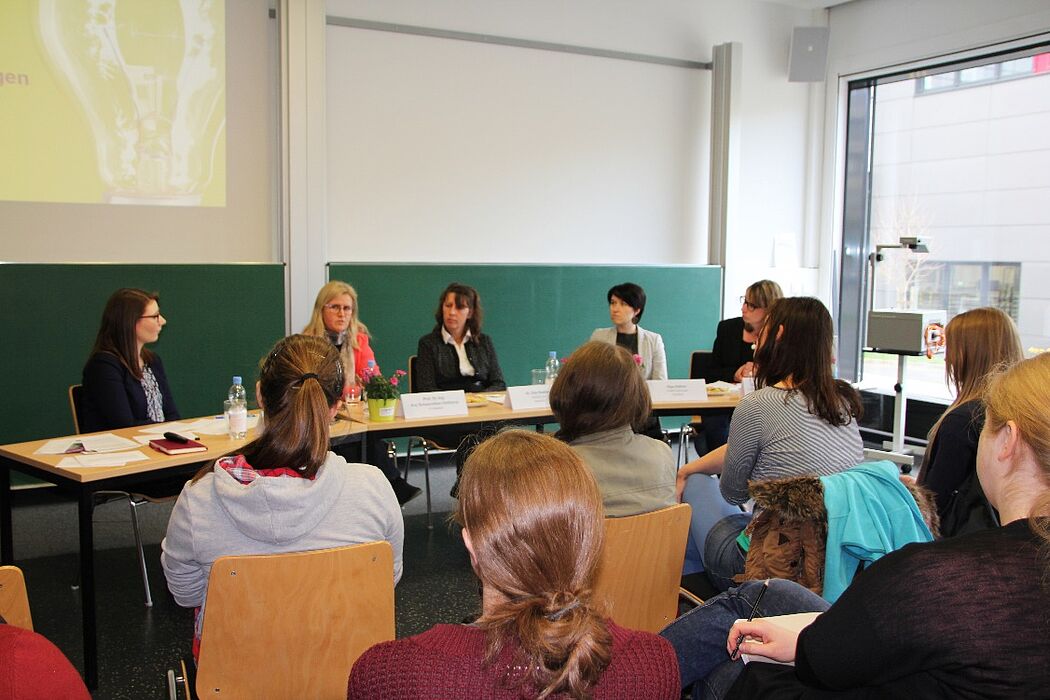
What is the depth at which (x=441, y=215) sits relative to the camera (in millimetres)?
6293

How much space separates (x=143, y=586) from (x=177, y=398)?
1779 millimetres

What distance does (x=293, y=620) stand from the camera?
198 cm

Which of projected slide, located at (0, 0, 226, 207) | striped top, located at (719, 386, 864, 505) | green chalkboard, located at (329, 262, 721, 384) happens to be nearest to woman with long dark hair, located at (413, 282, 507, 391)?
green chalkboard, located at (329, 262, 721, 384)

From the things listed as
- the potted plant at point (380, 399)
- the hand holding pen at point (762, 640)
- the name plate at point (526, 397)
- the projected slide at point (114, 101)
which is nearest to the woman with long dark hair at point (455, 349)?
the name plate at point (526, 397)

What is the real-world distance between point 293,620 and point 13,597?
21.7 inches

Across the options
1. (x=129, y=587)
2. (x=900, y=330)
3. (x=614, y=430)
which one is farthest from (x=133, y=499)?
(x=900, y=330)

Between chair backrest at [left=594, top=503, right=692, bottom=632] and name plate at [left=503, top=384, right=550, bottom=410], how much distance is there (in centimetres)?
206

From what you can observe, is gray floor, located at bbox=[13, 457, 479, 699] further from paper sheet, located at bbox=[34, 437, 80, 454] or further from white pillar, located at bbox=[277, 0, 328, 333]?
white pillar, located at bbox=[277, 0, 328, 333]

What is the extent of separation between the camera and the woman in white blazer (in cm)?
529

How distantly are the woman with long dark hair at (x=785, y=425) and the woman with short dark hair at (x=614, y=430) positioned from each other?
0.93 feet

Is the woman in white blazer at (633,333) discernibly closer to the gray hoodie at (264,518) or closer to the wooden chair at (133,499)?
the wooden chair at (133,499)

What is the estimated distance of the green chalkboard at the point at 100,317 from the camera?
4992 millimetres

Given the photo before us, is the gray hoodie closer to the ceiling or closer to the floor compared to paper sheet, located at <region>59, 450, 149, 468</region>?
closer to the ceiling

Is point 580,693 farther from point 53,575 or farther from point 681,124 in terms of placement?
point 681,124
